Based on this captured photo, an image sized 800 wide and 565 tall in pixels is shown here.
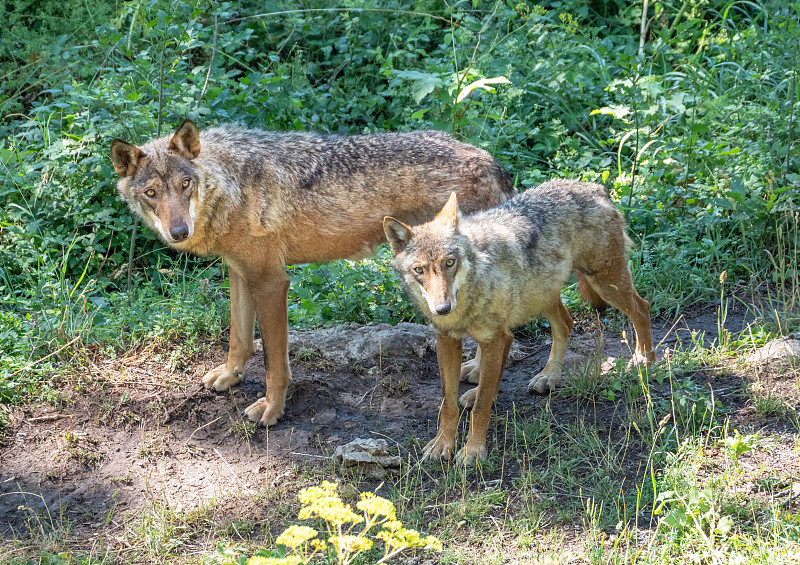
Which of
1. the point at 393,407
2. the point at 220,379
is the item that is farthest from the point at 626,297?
the point at 220,379

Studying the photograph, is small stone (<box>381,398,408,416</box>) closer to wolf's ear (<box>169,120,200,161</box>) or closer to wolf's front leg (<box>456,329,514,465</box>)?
wolf's front leg (<box>456,329,514,465</box>)

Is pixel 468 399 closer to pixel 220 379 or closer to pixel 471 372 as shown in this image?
pixel 471 372

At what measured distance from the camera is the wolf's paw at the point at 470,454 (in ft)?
16.9

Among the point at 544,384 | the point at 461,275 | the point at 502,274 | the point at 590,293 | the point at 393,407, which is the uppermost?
the point at 461,275

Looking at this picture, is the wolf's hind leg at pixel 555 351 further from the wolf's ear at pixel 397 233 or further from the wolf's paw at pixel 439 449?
the wolf's ear at pixel 397 233

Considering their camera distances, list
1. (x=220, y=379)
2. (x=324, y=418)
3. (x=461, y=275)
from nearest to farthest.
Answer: (x=461, y=275) → (x=324, y=418) → (x=220, y=379)

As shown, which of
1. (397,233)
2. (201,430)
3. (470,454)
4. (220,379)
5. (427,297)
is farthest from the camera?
(220,379)

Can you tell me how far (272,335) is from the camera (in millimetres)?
5766

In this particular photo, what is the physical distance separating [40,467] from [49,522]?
64 centimetres

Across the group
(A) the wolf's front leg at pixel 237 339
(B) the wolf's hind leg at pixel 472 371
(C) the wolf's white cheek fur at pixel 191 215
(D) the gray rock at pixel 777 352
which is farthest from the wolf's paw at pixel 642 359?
(C) the wolf's white cheek fur at pixel 191 215

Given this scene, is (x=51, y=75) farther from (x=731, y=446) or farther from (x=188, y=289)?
(x=731, y=446)

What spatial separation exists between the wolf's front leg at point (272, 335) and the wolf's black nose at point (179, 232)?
725 mm

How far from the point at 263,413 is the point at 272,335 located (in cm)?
61

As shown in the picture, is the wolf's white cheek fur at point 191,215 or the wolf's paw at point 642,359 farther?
the wolf's paw at point 642,359
